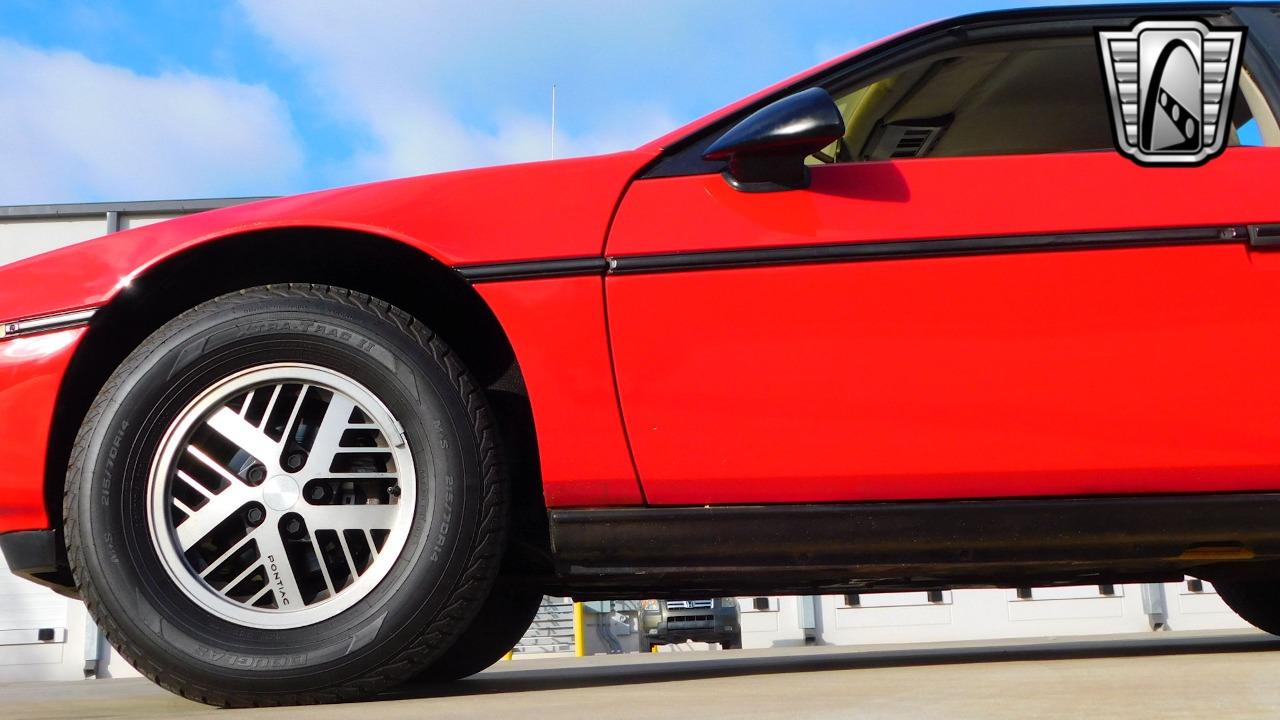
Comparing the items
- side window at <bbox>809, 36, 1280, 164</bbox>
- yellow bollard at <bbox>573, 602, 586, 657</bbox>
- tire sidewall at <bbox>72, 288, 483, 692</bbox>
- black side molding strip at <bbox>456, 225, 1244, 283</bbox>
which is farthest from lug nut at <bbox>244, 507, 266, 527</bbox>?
yellow bollard at <bbox>573, 602, 586, 657</bbox>

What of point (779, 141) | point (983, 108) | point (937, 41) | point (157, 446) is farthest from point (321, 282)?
point (983, 108)

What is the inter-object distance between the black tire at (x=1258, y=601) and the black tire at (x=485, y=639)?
2190 millimetres

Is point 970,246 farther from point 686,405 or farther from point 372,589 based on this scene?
point 372,589

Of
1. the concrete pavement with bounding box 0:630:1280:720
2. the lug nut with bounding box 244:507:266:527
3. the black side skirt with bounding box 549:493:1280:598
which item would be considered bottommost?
the concrete pavement with bounding box 0:630:1280:720

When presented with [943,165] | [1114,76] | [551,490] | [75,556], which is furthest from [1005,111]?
[75,556]

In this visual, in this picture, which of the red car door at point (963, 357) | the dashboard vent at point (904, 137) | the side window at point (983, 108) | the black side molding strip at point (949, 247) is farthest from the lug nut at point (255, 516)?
the dashboard vent at point (904, 137)

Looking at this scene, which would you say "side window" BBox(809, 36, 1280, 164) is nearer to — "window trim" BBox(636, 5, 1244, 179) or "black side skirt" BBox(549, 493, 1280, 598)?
"window trim" BBox(636, 5, 1244, 179)

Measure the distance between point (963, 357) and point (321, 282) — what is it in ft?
4.54

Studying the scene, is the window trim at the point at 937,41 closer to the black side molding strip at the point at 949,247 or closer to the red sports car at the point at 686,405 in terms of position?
the red sports car at the point at 686,405

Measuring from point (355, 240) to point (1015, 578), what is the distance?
1567 mm

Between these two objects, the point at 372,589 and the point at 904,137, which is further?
the point at 904,137

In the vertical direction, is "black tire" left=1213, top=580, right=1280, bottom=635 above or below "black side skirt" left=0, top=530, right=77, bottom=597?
below

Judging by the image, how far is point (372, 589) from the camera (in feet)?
6.54

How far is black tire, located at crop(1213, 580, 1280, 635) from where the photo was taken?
3.43 metres
